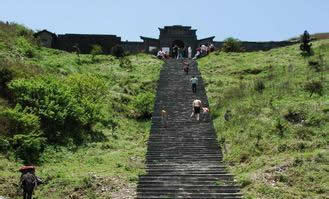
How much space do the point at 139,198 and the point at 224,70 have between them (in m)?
23.7

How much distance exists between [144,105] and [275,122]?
29.1ft

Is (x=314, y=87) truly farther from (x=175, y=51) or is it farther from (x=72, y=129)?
(x=175, y=51)

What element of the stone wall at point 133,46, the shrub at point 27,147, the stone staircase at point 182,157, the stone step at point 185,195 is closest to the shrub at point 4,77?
the shrub at point 27,147

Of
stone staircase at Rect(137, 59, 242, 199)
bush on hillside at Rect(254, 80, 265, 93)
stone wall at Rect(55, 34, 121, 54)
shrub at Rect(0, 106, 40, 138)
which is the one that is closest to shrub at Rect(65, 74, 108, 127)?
stone staircase at Rect(137, 59, 242, 199)

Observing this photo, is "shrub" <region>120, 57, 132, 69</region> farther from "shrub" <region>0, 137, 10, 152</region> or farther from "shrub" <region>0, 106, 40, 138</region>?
"shrub" <region>0, 137, 10, 152</region>

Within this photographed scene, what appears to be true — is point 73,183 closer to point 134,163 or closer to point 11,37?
point 134,163

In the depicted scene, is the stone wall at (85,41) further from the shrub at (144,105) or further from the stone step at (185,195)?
the stone step at (185,195)

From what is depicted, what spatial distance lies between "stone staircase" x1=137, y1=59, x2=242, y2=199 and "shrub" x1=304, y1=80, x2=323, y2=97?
611cm

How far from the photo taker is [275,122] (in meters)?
26.7

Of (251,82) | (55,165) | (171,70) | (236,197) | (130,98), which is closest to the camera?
(236,197)

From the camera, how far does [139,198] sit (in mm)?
20000

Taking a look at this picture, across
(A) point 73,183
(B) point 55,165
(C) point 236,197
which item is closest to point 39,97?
(B) point 55,165

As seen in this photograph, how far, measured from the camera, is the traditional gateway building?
50.5 meters

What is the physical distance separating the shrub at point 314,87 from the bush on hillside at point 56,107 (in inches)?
482
